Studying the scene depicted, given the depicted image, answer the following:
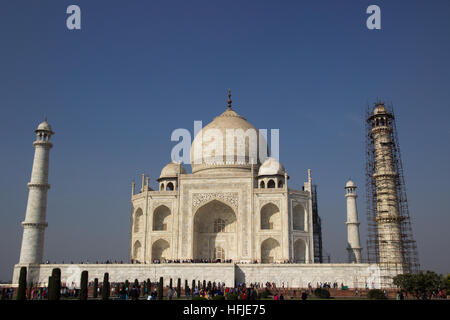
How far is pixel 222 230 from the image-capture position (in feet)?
93.7

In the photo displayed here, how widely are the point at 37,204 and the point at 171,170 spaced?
27.3ft

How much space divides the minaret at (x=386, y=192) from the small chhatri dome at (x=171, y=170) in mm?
11748

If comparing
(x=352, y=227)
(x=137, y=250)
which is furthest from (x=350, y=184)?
(x=137, y=250)

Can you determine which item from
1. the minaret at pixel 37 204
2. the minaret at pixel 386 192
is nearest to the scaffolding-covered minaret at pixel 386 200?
the minaret at pixel 386 192

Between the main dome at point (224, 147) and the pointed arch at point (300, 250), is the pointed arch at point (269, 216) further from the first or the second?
the main dome at point (224, 147)

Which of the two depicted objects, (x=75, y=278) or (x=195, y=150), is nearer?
(x=75, y=278)

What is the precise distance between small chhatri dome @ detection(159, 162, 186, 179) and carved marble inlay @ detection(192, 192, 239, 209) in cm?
276

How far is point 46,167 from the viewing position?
87.2 ft

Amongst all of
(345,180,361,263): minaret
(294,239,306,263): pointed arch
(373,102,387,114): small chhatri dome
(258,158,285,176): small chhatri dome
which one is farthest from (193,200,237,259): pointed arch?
(373,102,387,114): small chhatri dome

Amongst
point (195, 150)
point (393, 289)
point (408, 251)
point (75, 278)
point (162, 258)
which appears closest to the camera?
point (393, 289)
